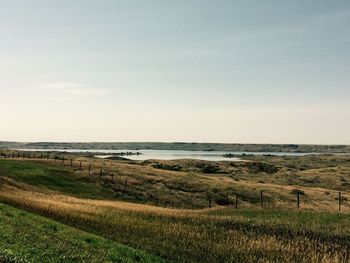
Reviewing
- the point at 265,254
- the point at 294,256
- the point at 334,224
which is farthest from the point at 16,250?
the point at 334,224

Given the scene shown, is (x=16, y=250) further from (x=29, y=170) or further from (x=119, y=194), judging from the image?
(x=29, y=170)

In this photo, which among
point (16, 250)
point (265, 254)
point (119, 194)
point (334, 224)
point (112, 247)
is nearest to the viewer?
point (16, 250)

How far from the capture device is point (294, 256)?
24.6 metres

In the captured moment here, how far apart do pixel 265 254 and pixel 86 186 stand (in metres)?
49.2

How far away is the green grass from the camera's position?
16.4 meters

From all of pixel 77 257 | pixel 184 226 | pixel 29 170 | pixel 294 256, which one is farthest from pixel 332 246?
pixel 29 170

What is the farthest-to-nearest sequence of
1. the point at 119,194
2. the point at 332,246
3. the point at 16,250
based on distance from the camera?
the point at 119,194, the point at 332,246, the point at 16,250

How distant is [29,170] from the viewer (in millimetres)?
72500

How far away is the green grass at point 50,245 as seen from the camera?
1638 centimetres

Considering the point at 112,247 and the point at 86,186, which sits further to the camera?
Result: the point at 86,186

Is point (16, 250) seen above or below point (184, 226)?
above

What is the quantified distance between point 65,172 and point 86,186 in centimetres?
944

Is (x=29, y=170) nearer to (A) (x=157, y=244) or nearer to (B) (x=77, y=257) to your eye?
(A) (x=157, y=244)

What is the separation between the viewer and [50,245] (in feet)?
62.4
